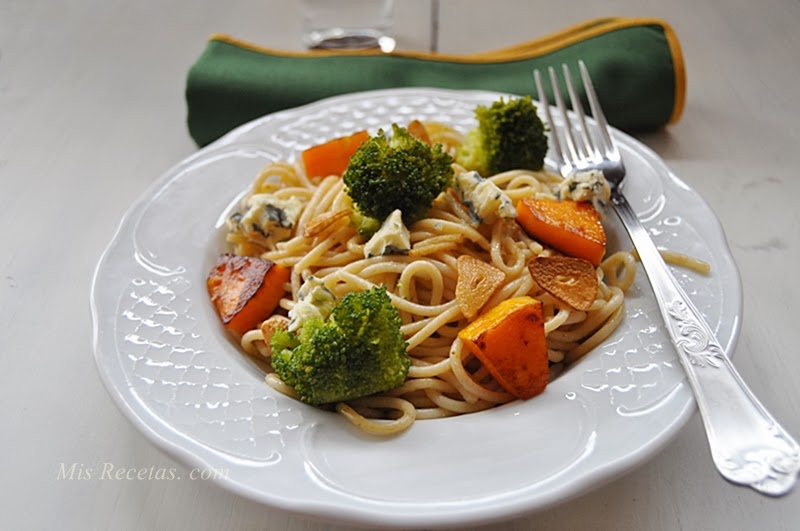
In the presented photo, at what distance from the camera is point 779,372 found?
9.52 ft

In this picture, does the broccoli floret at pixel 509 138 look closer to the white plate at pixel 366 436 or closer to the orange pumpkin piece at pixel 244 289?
the white plate at pixel 366 436

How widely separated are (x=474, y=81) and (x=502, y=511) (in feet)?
9.63

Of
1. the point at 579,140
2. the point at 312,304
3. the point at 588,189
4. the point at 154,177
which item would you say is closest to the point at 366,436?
the point at 312,304

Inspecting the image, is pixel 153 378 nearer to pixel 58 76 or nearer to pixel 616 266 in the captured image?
pixel 616 266

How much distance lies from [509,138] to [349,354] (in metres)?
1.39

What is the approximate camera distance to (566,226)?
2.88m

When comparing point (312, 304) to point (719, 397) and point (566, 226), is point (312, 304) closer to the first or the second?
point (566, 226)

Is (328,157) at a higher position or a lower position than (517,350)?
higher

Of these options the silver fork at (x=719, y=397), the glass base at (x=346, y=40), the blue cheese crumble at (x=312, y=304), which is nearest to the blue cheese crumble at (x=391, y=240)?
the blue cheese crumble at (x=312, y=304)

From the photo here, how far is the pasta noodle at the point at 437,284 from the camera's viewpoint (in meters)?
2.53

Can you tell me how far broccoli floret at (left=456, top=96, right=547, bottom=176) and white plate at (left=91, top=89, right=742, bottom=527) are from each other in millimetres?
466

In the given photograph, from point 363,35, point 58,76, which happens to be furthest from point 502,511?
point 58,76

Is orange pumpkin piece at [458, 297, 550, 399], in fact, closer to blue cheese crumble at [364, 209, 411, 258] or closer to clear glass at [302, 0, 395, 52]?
blue cheese crumble at [364, 209, 411, 258]

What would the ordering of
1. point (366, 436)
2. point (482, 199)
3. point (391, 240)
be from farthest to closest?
point (482, 199)
point (391, 240)
point (366, 436)
